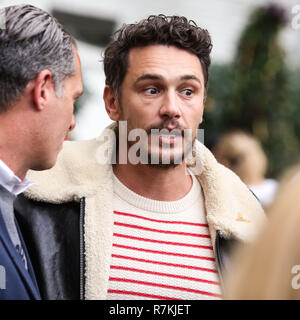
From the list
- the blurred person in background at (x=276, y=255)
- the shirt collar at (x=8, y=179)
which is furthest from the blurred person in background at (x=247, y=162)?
the blurred person in background at (x=276, y=255)

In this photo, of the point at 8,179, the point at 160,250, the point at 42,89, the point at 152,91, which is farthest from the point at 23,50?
the point at 160,250

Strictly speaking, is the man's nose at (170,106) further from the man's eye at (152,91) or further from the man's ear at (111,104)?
the man's ear at (111,104)

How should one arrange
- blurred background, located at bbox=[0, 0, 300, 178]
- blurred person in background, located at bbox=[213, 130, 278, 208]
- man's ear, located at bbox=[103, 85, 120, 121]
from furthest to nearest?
blurred background, located at bbox=[0, 0, 300, 178], blurred person in background, located at bbox=[213, 130, 278, 208], man's ear, located at bbox=[103, 85, 120, 121]

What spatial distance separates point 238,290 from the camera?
1063 millimetres

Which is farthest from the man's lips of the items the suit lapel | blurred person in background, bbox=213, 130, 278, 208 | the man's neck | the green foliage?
the green foliage

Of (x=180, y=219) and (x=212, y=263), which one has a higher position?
(x=180, y=219)

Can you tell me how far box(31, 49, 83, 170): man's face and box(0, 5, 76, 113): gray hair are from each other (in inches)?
1.8

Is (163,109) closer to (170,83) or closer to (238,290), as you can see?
(170,83)

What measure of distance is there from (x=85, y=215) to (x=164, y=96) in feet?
1.80

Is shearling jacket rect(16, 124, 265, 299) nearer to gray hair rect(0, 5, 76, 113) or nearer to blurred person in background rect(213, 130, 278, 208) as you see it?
gray hair rect(0, 5, 76, 113)

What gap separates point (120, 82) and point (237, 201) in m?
0.69

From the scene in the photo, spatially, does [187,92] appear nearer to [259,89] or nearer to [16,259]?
[16,259]

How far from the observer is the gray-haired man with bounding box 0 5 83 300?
→ 183 cm
